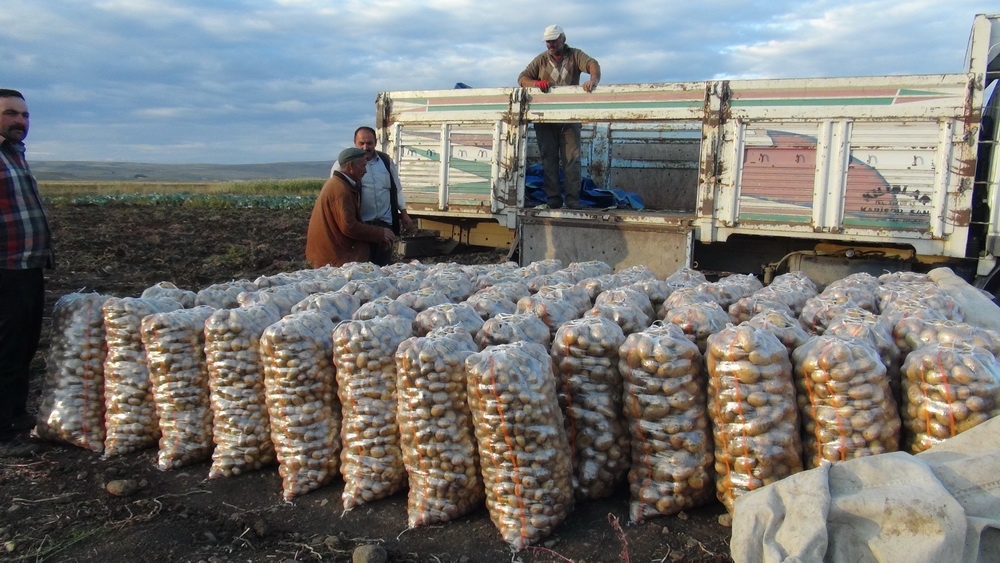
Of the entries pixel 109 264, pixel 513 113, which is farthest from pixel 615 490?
pixel 109 264

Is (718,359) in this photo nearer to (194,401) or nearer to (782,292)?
(782,292)

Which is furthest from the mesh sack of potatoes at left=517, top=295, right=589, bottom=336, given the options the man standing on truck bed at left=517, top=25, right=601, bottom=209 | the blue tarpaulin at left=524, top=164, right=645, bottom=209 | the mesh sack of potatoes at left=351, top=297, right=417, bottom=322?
the blue tarpaulin at left=524, top=164, right=645, bottom=209

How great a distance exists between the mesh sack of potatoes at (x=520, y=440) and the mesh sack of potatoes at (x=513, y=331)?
34 centimetres

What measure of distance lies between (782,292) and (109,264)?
36.2 ft

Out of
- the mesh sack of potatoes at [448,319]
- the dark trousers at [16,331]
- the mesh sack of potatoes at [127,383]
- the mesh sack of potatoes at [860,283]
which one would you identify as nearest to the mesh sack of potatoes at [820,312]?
the mesh sack of potatoes at [860,283]

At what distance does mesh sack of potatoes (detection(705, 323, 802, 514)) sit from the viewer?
100.0 inches

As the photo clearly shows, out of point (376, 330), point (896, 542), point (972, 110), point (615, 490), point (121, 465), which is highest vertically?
point (972, 110)

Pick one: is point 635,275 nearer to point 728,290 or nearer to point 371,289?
point 728,290

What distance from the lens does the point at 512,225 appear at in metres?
7.89

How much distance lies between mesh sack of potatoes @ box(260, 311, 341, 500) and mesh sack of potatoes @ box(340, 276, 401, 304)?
2.90 ft

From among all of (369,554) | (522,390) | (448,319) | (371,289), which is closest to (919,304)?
(522,390)

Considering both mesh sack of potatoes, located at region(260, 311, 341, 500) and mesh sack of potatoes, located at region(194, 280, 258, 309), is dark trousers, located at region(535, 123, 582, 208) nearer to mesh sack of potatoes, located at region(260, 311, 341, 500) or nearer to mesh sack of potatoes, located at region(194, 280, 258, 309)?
mesh sack of potatoes, located at region(194, 280, 258, 309)

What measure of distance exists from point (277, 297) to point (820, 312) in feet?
9.28

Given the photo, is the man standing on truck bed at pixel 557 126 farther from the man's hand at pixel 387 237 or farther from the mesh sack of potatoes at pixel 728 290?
the mesh sack of potatoes at pixel 728 290
